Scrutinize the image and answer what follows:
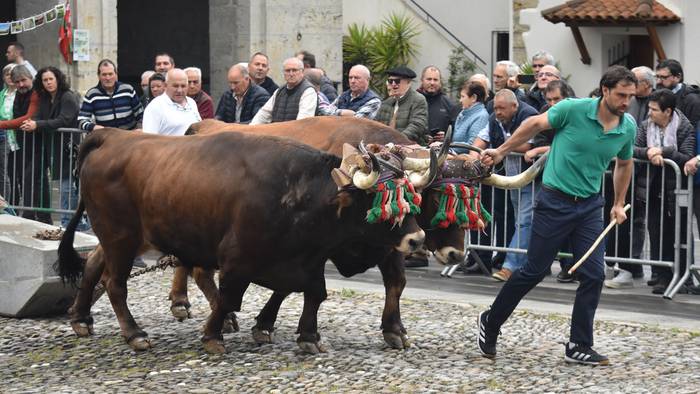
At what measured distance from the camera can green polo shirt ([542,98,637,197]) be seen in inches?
374

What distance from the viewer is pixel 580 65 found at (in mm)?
29578

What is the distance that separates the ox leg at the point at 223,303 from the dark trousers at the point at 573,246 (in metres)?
1.75

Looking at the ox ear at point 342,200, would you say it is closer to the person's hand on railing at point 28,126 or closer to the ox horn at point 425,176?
the ox horn at point 425,176

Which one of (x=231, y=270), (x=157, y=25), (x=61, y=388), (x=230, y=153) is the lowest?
(x=61, y=388)

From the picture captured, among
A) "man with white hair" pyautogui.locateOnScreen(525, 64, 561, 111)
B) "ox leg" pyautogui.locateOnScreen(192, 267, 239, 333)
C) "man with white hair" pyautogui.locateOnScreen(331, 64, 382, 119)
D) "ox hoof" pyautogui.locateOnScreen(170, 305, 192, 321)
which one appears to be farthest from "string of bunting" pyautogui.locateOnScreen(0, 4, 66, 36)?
"ox leg" pyautogui.locateOnScreen(192, 267, 239, 333)

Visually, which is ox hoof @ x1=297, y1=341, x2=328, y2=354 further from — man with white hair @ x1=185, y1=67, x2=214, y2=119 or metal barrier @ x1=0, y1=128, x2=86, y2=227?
metal barrier @ x1=0, y1=128, x2=86, y2=227

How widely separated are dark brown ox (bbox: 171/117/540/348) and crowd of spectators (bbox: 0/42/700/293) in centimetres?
173

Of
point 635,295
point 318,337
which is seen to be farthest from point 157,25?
point 318,337

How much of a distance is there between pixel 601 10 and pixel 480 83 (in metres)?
14.5

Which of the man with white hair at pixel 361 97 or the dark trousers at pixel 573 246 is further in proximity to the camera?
the man with white hair at pixel 361 97

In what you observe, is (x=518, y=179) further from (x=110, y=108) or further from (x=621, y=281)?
(x=110, y=108)

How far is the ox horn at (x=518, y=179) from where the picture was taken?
32.2 feet

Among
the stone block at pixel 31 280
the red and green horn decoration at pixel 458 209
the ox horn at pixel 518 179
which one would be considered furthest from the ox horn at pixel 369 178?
the stone block at pixel 31 280

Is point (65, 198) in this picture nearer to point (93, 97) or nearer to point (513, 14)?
point (93, 97)
